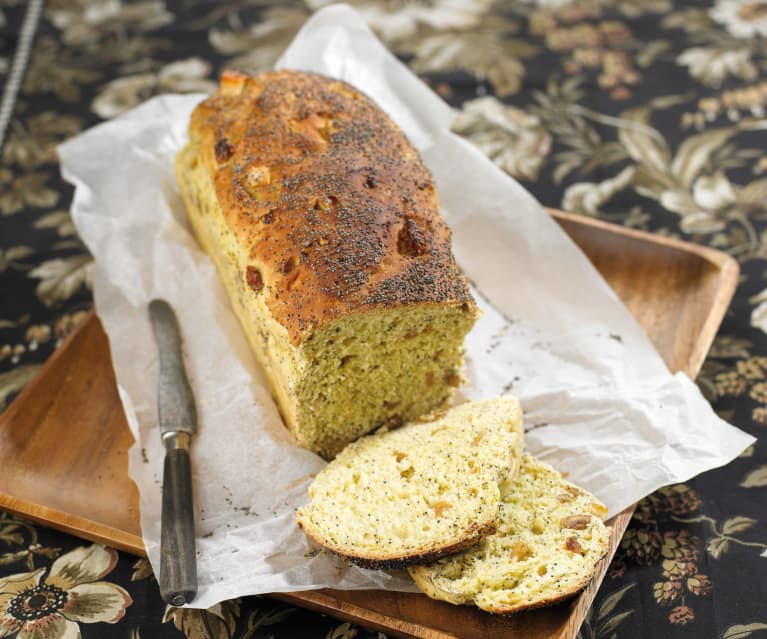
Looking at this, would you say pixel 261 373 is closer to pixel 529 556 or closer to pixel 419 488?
pixel 419 488

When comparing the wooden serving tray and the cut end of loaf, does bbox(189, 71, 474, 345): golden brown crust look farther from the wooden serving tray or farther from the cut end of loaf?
the wooden serving tray

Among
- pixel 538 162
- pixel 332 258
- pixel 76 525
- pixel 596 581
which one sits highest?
pixel 332 258

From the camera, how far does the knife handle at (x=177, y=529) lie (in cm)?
262

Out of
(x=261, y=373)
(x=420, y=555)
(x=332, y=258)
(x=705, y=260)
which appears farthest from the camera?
(x=705, y=260)

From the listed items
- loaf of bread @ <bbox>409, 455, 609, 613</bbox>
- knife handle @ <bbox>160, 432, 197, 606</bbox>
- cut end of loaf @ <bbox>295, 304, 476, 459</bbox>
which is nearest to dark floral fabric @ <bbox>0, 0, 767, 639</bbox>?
knife handle @ <bbox>160, 432, 197, 606</bbox>

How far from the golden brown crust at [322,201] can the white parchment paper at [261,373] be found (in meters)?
0.50

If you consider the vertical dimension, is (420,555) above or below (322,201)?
→ below

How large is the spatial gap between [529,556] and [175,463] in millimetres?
1159

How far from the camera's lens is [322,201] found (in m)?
2.97

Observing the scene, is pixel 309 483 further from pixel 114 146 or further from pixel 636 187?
pixel 636 187

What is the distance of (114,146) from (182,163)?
18.0 inches

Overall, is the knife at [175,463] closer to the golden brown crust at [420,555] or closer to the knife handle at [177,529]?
the knife handle at [177,529]

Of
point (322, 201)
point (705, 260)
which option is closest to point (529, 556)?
point (322, 201)

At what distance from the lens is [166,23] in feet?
17.4
